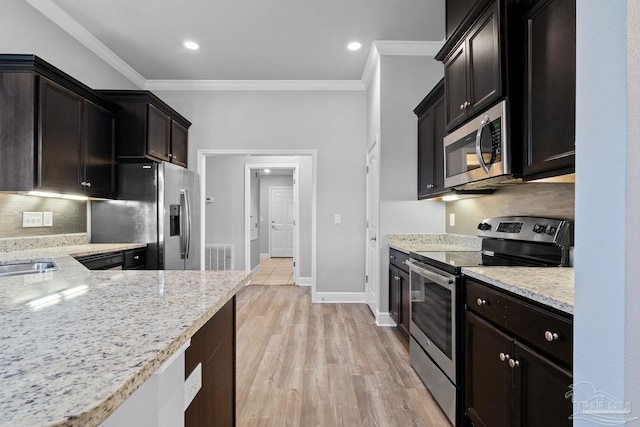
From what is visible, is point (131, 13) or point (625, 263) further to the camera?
point (131, 13)

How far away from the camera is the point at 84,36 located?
309cm

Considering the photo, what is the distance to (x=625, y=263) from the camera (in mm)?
667

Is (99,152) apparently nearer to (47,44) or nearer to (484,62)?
(47,44)

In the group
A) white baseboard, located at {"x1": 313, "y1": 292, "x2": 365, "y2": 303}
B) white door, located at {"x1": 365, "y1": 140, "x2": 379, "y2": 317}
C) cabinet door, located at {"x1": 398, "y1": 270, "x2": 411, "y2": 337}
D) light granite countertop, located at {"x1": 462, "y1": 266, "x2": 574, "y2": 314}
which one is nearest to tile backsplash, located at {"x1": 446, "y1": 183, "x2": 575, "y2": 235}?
light granite countertop, located at {"x1": 462, "y1": 266, "x2": 574, "y2": 314}

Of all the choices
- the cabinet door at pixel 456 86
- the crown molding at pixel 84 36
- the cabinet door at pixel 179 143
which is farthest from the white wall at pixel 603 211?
the cabinet door at pixel 179 143

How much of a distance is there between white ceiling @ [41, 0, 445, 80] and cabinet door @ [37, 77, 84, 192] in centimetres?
82

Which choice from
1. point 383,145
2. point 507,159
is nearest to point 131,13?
point 383,145

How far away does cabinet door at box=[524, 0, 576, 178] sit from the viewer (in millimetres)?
1300

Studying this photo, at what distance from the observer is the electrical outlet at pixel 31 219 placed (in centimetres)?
255

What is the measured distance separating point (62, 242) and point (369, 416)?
291 centimetres

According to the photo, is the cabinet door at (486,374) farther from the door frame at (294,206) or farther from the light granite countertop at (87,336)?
the door frame at (294,206)

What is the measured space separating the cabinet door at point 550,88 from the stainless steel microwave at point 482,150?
106mm

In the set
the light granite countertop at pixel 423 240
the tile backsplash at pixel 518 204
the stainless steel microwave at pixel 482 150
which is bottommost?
the light granite countertop at pixel 423 240

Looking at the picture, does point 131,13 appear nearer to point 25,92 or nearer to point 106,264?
point 25,92
